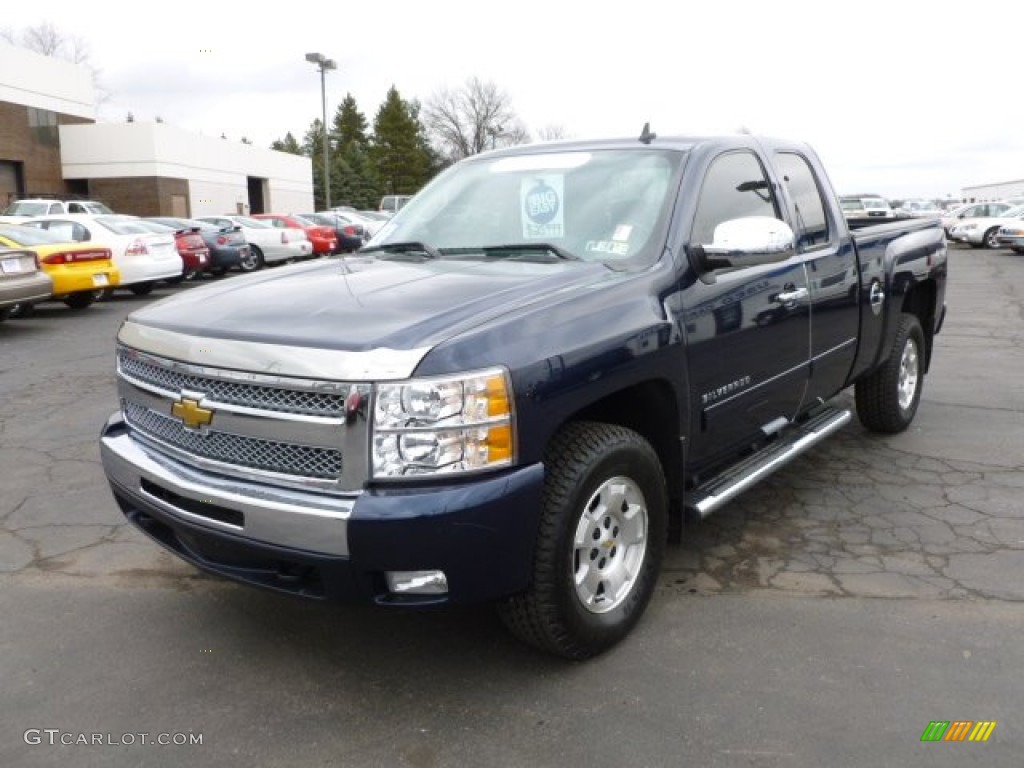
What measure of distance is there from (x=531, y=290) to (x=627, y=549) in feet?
3.45

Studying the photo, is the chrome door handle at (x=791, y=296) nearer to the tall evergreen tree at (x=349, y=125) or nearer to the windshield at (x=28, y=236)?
the windshield at (x=28, y=236)

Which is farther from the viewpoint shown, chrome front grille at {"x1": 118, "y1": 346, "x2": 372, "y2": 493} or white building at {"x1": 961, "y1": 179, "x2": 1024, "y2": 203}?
white building at {"x1": 961, "y1": 179, "x2": 1024, "y2": 203}

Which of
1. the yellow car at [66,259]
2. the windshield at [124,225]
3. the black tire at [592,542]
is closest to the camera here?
the black tire at [592,542]

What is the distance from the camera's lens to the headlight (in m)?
2.65

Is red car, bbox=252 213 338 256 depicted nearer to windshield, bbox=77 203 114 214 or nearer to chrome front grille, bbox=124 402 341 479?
windshield, bbox=77 203 114 214

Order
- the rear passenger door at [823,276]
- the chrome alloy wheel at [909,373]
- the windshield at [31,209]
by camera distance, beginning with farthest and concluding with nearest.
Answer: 1. the windshield at [31,209]
2. the chrome alloy wheel at [909,373]
3. the rear passenger door at [823,276]

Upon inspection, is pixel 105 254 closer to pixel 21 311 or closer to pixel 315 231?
pixel 21 311

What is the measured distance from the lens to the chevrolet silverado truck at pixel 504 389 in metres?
2.69

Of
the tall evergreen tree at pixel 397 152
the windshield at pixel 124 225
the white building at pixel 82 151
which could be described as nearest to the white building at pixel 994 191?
the tall evergreen tree at pixel 397 152

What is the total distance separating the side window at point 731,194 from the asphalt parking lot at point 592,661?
1.57 meters

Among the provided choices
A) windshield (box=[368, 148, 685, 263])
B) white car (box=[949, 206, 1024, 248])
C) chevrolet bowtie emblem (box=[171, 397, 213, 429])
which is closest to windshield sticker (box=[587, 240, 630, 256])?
windshield (box=[368, 148, 685, 263])

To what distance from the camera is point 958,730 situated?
2822 millimetres

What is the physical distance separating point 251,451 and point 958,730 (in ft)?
7.99

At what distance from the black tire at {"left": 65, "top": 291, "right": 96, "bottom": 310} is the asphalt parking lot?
405 inches
